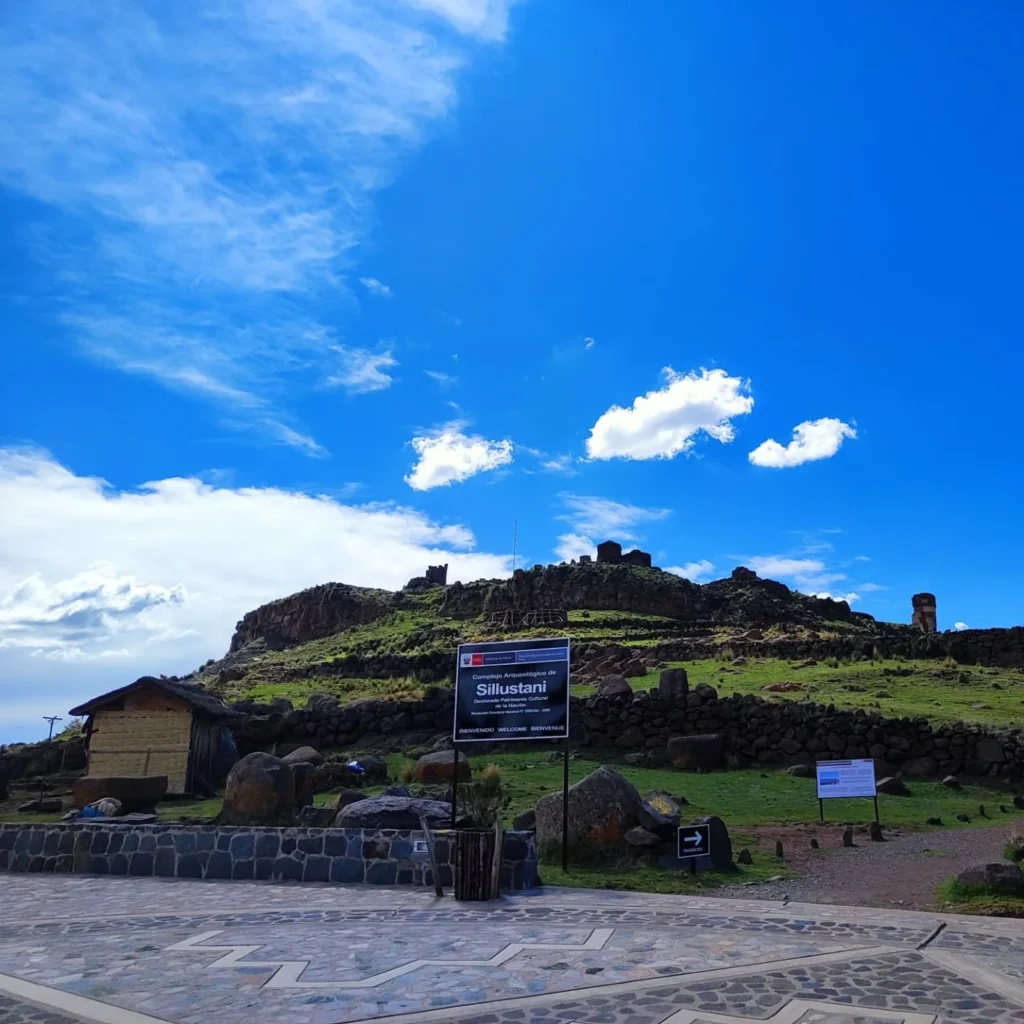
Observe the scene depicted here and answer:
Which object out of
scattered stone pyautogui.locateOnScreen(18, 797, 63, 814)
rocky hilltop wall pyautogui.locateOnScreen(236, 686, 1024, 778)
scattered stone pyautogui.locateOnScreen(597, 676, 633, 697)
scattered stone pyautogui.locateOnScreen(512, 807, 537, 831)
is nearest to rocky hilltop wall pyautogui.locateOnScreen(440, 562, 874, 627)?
scattered stone pyautogui.locateOnScreen(597, 676, 633, 697)

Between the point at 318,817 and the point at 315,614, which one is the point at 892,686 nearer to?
the point at 318,817

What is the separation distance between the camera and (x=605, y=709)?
90.5 feet

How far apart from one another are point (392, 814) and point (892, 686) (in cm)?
2341

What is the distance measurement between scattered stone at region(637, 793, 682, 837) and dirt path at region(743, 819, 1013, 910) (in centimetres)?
176

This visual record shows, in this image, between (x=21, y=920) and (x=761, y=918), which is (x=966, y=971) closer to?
(x=761, y=918)

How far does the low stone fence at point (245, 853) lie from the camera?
515 inches

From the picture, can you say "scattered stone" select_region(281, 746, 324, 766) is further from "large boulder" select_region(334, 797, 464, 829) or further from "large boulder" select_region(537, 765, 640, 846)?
"large boulder" select_region(537, 765, 640, 846)

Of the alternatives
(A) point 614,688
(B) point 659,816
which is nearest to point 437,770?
(A) point 614,688

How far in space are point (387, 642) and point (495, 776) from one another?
164 ft

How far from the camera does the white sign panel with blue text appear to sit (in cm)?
1407

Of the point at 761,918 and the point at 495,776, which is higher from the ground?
the point at 495,776

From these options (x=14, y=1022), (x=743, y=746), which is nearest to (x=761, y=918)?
(x=14, y=1022)

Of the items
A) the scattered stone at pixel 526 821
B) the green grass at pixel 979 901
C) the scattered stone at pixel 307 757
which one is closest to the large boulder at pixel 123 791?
the scattered stone at pixel 307 757

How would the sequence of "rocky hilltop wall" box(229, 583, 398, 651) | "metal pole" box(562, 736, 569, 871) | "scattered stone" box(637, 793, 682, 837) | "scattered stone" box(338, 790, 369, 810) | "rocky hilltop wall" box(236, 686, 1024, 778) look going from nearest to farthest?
"metal pole" box(562, 736, 569, 871)
"scattered stone" box(637, 793, 682, 837)
"scattered stone" box(338, 790, 369, 810)
"rocky hilltop wall" box(236, 686, 1024, 778)
"rocky hilltop wall" box(229, 583, 398, 651)
